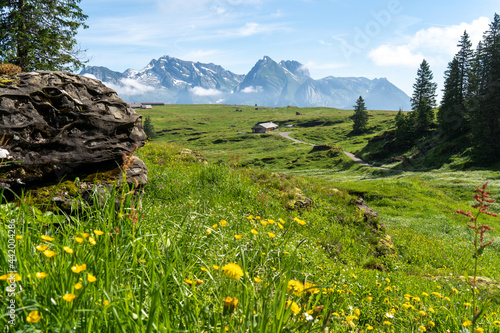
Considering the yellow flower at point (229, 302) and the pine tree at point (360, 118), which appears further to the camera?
the pine tree at point (360, 118)

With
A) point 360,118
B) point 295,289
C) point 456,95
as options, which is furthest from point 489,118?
point 360,118

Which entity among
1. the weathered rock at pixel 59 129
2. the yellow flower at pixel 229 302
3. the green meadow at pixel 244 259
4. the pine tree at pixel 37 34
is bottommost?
the green meadow at pixel 244 259

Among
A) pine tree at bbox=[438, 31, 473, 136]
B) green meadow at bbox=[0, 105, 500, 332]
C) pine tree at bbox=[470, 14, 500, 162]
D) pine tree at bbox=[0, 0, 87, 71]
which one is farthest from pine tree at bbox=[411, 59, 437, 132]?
pine tree at bbox=[0, 0, 87, 71]

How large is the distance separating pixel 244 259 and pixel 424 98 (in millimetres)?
86340

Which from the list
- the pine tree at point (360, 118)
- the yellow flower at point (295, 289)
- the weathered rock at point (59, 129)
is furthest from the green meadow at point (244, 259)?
the pine tree at point (360, 118)

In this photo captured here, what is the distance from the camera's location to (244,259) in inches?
108

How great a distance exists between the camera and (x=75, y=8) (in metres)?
24.0

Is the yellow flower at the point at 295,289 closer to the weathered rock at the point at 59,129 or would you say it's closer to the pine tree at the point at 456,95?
the weathered rock at the point at 59,129

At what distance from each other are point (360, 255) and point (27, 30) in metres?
28.9

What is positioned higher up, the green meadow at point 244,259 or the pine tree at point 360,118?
the pine tree at point 360,118

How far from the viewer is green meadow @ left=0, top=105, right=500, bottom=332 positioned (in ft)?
6.86

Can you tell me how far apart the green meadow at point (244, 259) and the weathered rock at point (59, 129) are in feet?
4.07

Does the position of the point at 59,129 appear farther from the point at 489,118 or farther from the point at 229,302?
the point at 489,118

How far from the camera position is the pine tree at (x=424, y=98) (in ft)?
236
